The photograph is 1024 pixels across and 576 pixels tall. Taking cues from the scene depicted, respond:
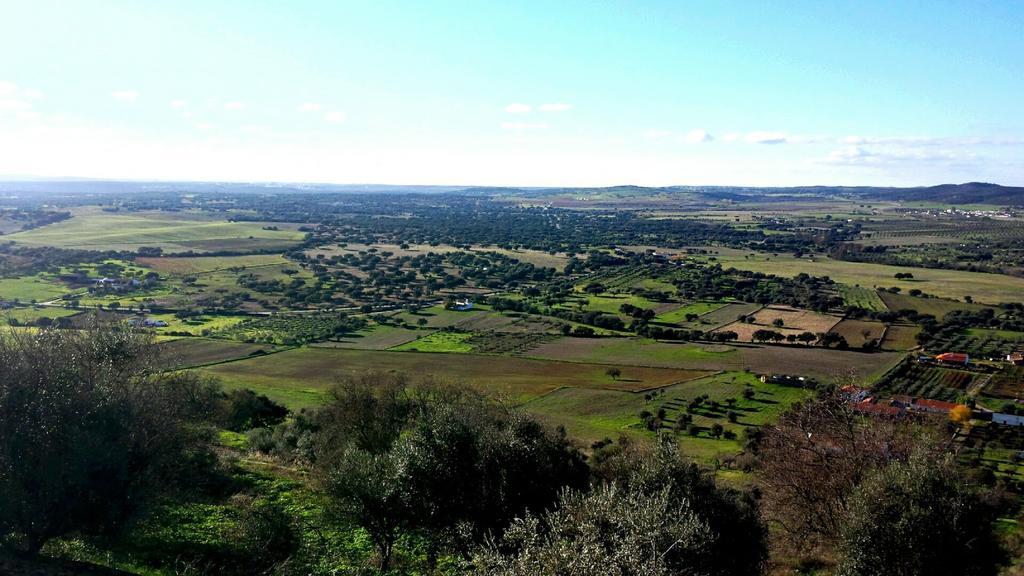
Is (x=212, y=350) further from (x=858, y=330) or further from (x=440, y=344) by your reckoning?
(x=858, y=330)

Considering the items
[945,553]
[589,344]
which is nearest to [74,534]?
[945,553]

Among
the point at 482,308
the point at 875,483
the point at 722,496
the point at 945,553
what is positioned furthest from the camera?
the point at 482,308

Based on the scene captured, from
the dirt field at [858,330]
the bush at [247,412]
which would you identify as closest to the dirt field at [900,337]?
the dirt field at [858,330]

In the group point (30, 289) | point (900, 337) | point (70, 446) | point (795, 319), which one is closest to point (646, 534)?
point (70, 446)

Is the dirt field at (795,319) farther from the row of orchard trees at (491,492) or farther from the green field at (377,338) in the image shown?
the row of orchard trees at (491,492)

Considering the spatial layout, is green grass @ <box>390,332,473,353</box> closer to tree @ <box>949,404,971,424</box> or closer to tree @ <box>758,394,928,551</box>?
tree @ <box>949,404,971,424</box>

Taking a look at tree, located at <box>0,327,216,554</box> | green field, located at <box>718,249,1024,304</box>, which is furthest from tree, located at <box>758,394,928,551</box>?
green field, located at <box>718,249,1024,304</box>

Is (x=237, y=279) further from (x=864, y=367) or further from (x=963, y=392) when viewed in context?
(x=963, y=392)
